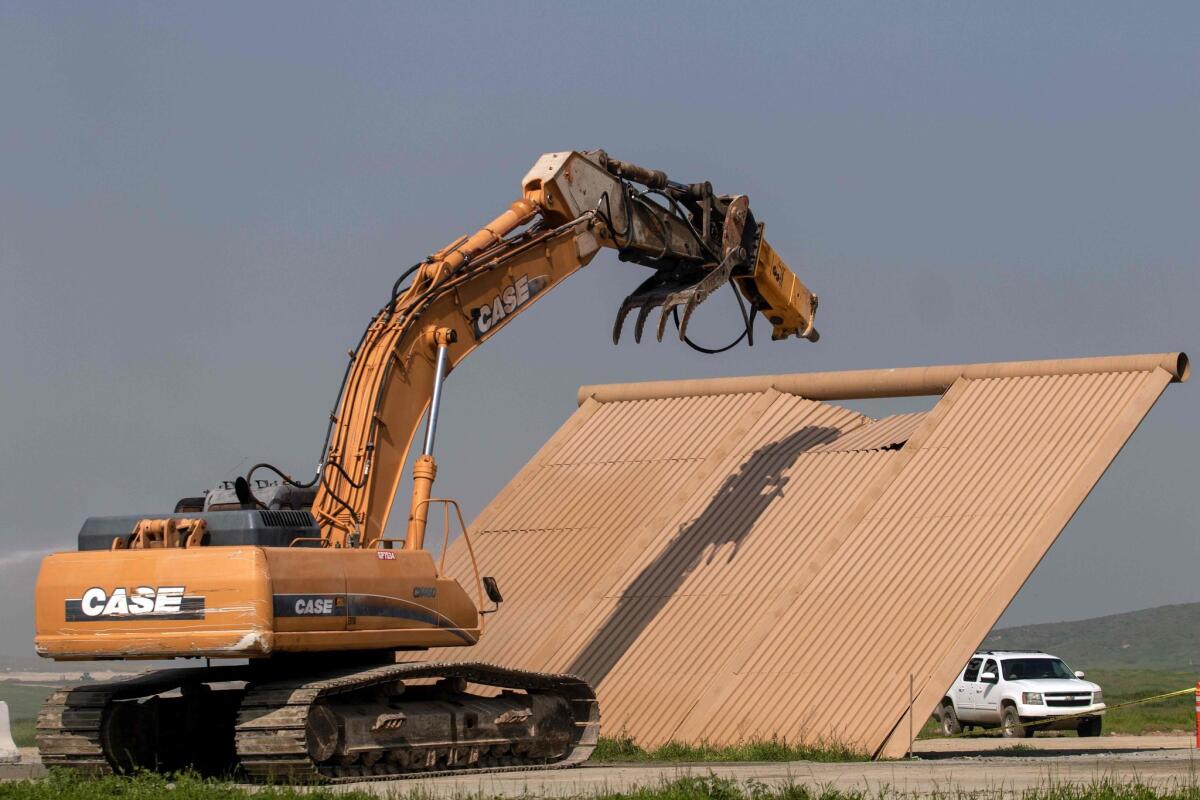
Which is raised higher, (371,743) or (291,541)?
(291,541)

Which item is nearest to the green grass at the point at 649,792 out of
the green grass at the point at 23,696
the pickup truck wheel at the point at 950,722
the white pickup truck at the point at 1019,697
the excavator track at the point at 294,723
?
the excavator track at the point at 294,723

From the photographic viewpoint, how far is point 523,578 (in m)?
25.7

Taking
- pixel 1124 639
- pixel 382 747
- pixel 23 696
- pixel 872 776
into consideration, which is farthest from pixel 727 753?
pixel 1124 639

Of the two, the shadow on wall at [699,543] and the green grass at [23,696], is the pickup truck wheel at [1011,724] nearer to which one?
the shadow on wall at [699,543]

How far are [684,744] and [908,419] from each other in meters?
7.24

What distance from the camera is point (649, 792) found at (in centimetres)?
1393

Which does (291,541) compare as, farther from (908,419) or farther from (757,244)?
(908,419)

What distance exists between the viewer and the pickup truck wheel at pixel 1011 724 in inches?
1244

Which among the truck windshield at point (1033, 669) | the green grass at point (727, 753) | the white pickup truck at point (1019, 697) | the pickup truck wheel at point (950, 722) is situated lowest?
the pickup truck wheel at point (950, 722)

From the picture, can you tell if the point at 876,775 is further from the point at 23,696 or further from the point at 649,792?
the point at 23,696

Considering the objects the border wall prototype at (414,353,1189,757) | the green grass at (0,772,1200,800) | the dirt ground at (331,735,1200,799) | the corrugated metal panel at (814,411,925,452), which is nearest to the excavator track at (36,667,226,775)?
the green grass at (0,772,1200,800)

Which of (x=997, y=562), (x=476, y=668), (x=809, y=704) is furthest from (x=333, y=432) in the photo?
(x=997, y=562)

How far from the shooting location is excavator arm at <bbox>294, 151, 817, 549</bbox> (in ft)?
60.6

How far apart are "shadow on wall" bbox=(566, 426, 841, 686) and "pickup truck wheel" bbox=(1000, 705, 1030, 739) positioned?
26.6 feet
